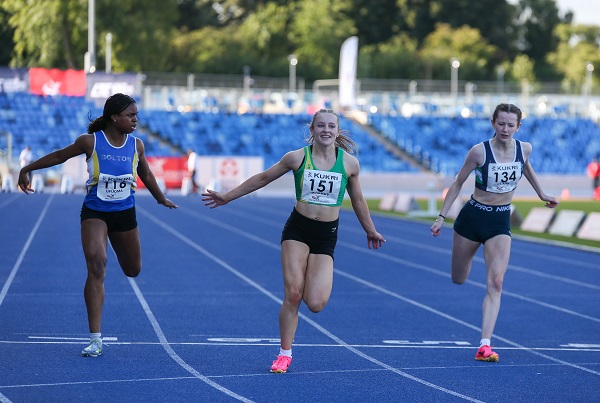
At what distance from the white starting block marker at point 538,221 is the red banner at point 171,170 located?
59.3ft

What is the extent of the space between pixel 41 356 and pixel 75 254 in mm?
9614

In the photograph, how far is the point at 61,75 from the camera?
4769cm

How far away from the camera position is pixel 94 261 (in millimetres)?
8367

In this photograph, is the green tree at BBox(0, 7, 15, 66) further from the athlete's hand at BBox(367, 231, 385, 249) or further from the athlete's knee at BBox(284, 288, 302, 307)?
the athlete's knee at BBox(284, 288, 302, 307)

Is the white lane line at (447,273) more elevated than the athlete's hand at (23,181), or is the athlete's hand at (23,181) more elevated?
the athlete's hand at (23,181)

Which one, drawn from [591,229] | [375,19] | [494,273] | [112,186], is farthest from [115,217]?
[375,19]

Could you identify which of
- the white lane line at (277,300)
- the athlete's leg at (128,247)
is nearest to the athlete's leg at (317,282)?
the white lane line at (277,300)

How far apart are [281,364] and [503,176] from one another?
2.47m

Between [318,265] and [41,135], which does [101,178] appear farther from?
[41,135]

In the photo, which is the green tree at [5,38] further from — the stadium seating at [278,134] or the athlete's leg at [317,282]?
the athlete's leg at [317,282]

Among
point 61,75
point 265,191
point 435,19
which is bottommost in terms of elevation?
point 265,191

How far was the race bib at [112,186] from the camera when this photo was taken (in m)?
8.39

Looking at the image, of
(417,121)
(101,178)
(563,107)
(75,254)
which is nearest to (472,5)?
(563,107)

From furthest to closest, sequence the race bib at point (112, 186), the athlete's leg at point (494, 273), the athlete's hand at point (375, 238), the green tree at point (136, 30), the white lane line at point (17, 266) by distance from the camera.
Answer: the green tree at point (136, 30)
the white lane line at point (17, 266)
the athlete's leg at point (494, 273)
the race bib at point (112, 186)
the athlete's hand at point (375, 238)
